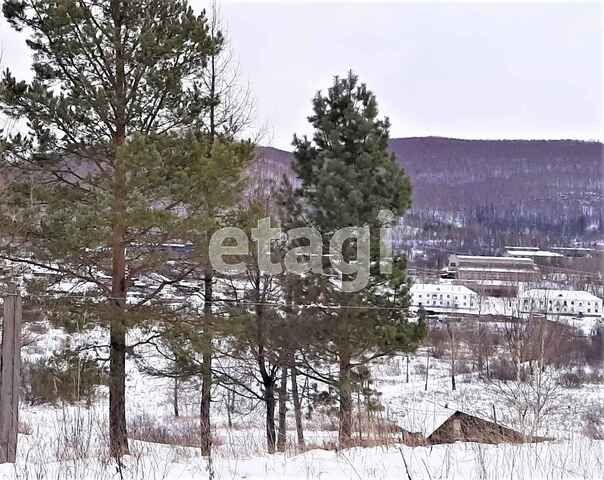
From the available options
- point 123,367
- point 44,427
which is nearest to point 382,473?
point 44,427

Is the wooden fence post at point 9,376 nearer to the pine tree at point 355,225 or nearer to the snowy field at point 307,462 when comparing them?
the snowy field at point 307,462

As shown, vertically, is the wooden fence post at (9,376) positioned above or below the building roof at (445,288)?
above

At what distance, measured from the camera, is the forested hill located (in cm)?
2169

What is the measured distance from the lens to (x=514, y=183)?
2972 cm

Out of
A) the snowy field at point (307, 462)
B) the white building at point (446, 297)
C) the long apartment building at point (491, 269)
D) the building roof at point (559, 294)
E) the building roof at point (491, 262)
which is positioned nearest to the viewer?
the snowy field at point (307, 462)

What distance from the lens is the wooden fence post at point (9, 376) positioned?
318cm

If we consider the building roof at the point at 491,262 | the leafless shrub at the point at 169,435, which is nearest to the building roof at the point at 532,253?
the building roof at the point at 491,262

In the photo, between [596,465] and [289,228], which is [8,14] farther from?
[596,465]

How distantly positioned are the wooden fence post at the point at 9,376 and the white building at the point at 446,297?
9.85m

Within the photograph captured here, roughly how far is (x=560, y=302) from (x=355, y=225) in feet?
29.4

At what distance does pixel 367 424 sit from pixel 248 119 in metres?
6.53

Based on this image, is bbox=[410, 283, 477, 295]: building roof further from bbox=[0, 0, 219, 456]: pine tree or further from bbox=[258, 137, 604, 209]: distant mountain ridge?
bbox=[0, 0, 219, 456]: pine tree

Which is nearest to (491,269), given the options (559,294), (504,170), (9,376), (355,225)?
(559,294)

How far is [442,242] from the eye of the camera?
17.6 metres
